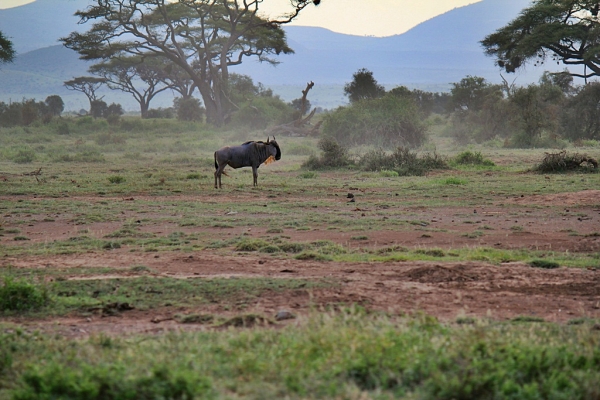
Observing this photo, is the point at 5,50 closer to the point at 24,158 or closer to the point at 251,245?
the point at 24,158

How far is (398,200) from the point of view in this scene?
14297 mm

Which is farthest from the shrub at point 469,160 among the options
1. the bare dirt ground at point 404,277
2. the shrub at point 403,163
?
the bare dirt ground at point 404,277

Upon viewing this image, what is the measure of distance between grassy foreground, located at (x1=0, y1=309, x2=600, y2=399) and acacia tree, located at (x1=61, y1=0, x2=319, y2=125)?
1354 inches

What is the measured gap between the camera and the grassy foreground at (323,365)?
13.0 ft

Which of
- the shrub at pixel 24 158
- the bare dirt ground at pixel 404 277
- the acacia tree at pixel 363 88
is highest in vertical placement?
the acacia tree at pixel 363 88

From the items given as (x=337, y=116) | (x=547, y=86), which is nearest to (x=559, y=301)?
(x=337, y=116)

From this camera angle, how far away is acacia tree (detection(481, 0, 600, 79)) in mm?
30780

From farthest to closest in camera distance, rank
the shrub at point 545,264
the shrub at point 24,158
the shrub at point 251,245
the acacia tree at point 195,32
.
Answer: the acacia tree at point 195,32 → the shrub at point 24,158 → the shrub at point 251,245 → the shrub at point 545,264

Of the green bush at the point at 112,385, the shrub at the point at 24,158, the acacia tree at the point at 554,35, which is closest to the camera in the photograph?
the green bush at the point at 112,385

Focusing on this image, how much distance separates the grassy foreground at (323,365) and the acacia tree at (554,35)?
2811 cm

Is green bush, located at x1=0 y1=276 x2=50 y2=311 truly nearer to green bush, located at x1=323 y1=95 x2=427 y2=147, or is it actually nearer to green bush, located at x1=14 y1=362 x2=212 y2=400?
green bush, located at x1=14 y1=362 x2=212 y2=400

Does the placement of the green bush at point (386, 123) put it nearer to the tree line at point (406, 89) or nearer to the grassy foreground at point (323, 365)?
the tree line at point (406, 89)

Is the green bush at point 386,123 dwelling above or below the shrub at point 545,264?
above

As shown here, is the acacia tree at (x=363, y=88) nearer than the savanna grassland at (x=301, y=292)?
No
